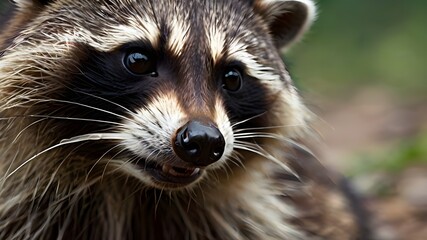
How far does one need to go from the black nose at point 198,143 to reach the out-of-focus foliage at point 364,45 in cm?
1081

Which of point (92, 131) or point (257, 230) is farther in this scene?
point (257, 230)

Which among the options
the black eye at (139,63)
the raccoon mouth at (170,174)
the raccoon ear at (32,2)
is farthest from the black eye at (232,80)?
the raccoon ear at (32,2)

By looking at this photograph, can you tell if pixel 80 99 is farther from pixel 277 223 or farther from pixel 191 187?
pixel 277 223

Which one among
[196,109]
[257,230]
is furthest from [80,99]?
[257,230]

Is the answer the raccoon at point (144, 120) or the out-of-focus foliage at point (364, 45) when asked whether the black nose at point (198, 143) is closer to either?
the raccoon at point (144, 120)

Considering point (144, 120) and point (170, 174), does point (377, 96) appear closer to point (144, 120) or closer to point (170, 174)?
point (170, 174)

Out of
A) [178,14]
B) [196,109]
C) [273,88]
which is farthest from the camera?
[273,88]

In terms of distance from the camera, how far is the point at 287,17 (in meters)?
6.63

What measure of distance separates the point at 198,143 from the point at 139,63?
24.1 inches

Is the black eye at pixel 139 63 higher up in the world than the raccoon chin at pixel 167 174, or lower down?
higher up

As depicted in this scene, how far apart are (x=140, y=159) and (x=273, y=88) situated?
97cm

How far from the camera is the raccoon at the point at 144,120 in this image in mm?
5512

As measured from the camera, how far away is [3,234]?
597cm

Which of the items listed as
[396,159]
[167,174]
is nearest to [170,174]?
[167,174]
